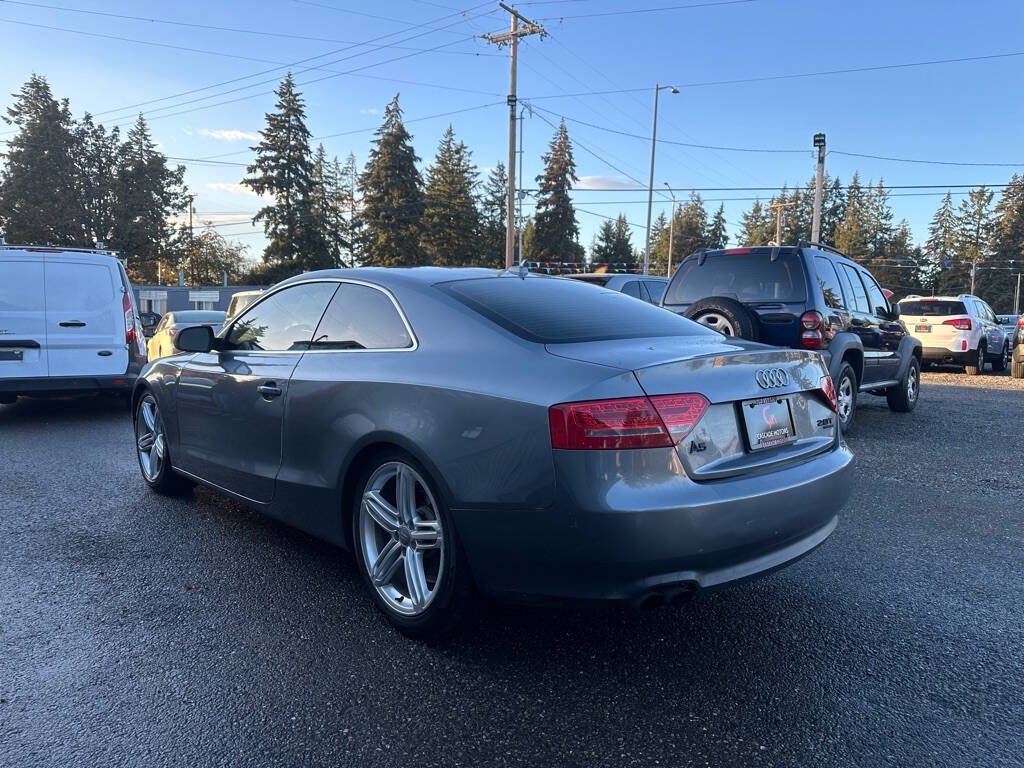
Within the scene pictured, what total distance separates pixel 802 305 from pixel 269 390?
211 inches

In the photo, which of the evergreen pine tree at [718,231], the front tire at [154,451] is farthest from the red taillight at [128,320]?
the evergreen pine tree at [718,231]

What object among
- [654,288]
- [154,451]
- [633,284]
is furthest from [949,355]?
[154,451]

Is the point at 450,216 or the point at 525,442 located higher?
the point at 450,216

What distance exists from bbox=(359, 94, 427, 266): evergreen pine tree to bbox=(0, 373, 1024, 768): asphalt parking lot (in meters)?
56.1

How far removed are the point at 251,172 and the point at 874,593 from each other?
199ft

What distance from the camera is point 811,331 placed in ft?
23.2

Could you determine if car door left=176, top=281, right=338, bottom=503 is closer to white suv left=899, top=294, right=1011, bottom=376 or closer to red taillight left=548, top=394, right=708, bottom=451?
red taillight left=548, top=394, right=708, bottom=451

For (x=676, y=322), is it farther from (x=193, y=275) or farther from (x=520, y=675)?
(x=193, y=275)

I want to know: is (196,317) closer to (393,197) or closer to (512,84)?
(512,84)

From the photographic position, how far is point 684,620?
10.7 feet

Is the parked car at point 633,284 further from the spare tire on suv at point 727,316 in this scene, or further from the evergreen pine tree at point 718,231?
the evergreen pine tree at point 718,231

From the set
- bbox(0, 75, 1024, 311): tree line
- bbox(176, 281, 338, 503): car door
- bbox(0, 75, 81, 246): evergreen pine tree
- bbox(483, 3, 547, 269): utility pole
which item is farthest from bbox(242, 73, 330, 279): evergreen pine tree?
bbox(176, 281, 338, 503): car door

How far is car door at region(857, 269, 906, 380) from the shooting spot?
858 centimetres

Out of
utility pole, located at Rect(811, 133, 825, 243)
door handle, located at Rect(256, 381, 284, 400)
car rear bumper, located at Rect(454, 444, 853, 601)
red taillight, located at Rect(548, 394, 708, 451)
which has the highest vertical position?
utility pole, located at Rect(811, 133, 825, 243)
